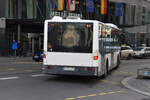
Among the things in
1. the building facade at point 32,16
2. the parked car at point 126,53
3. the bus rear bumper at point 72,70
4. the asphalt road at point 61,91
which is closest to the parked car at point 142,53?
the parked car at point 126,53

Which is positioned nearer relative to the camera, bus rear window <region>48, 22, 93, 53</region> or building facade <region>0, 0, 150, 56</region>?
bus rear window <region>48, 22, 93, 53</region>

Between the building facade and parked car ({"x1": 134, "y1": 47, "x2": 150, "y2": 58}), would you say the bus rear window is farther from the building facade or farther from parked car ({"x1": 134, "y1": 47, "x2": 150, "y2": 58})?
parked car ({"x1": 134, "y1": 47, "x2": 150, "y2": 58})

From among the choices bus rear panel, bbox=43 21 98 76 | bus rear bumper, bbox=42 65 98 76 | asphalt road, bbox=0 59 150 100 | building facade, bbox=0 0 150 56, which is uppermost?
building facade, bbox=0 0 150 56

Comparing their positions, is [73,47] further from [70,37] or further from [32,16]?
[32,16]

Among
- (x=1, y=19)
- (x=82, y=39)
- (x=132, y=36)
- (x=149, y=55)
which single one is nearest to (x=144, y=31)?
(x=132, y=36)

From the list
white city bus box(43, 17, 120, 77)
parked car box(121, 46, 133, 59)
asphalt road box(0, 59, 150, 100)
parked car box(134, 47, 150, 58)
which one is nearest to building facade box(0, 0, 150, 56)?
parked car box(121, 46, 133, 59)

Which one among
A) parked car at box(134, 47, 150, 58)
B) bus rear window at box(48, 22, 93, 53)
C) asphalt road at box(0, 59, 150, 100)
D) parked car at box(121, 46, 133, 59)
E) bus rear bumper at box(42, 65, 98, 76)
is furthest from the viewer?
parked car at box(134, 47, 150, 58)

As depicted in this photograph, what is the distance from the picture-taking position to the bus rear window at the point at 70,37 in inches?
449

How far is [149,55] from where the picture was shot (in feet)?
107

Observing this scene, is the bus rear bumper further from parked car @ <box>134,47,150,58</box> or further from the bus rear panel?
parked car @ <box>134,47,150,58</box>

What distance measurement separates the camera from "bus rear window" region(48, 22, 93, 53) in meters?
11.4

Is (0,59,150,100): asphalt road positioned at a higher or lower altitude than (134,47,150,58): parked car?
lower

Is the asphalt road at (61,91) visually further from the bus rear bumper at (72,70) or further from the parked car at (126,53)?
the parked car at (126,53)

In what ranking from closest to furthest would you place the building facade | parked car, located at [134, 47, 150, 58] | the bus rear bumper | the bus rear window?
the bus rear bumper < the bus rear window < the building facade < parked car, located at [134, 47, 150, 58]
